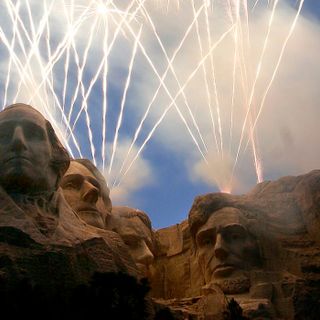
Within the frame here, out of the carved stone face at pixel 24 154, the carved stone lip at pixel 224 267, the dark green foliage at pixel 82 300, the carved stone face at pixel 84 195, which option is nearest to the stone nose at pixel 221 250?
the carved stone lip at pixel 224 267

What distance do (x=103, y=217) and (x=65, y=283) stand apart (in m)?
3.66

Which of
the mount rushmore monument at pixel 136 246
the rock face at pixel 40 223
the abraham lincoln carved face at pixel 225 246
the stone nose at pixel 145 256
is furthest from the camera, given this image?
the stone nose at pixel 145 256

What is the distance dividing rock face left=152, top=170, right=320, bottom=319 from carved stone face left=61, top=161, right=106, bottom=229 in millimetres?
1524

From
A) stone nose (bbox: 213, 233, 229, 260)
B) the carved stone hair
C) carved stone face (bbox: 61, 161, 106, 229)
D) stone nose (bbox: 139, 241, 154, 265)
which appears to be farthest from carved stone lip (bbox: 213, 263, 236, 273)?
the carved stone hair

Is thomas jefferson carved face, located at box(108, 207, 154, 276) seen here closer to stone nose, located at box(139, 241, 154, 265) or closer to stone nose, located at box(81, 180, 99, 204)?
stone nose, located at box(139, 241, 154, 265)

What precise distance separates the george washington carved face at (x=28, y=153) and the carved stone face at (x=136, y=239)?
2.70m

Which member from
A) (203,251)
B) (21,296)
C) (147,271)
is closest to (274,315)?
(203,251)

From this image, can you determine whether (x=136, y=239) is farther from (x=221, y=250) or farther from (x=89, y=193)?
(x=221, y=250)

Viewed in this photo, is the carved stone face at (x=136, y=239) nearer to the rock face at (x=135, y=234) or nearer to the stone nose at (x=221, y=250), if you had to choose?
the rock face at (x=135, y=234)

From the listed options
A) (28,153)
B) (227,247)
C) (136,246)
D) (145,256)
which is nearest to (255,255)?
(227,247)

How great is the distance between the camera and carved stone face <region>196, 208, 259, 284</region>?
10086mm

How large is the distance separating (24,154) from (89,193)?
2.38 metres

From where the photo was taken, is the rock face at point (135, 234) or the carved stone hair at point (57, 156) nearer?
the carved stone hair at point (57, 156)

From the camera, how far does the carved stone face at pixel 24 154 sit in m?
8.23
